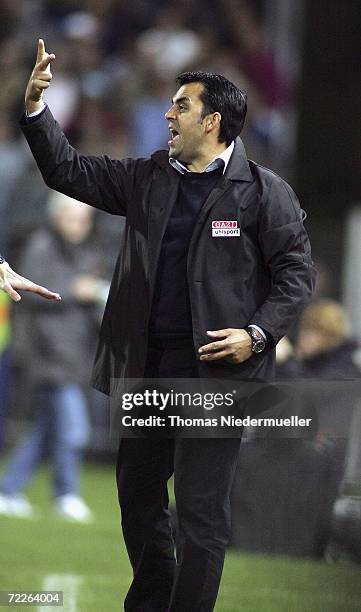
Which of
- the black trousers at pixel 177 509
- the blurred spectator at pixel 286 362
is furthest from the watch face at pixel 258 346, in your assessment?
the blurred spectator at pixel 286 362

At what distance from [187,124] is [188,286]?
582mm

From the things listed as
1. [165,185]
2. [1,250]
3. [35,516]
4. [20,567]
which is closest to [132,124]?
[1,250]

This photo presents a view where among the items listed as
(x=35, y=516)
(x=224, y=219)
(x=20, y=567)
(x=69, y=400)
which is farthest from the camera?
(x=69, y=400)

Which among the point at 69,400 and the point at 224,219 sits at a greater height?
the point at 224,219

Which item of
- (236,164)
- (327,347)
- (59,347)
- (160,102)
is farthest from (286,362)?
(160,102)

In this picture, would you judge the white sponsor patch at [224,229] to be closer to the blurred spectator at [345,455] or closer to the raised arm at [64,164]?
the raised arm at [64,164]

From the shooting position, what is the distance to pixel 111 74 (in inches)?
502

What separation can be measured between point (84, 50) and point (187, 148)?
793cm

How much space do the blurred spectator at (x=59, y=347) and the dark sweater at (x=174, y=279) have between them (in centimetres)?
462

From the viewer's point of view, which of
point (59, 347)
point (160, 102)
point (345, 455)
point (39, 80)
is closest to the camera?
point (39, 80)

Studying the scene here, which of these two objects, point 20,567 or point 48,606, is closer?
point 48,606

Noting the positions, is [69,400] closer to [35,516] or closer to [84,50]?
[35,516]

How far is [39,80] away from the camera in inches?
184

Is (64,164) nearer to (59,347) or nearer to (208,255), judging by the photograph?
(208,255)
